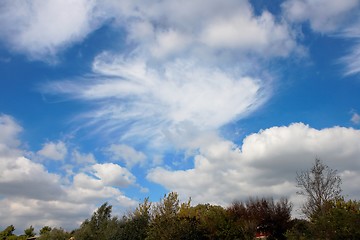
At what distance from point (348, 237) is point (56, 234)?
4555 centimetres

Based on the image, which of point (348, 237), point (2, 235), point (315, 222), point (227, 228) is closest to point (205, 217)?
point (227, 228)

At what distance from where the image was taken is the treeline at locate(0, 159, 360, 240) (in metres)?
27.1

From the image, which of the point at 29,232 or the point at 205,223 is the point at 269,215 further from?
the point at 29,232

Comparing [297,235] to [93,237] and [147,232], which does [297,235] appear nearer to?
[147,232]

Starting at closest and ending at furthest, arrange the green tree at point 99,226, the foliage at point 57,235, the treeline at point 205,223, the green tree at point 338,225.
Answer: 1. the green tree at point 338,225
2. the treeline at point 205,223
3. the green tree at point 99,226
4. the foliage at point 57,235

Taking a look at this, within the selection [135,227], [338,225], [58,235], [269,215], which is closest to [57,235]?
[58,235]

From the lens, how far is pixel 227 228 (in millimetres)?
38781

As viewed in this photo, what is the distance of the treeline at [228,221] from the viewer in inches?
1066

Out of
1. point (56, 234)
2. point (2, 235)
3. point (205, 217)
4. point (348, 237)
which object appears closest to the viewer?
point (348, 237)

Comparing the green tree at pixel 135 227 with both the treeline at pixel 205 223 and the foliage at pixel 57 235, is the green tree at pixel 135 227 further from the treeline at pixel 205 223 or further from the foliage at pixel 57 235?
the foliage at pixel 57 235

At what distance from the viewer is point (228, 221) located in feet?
130

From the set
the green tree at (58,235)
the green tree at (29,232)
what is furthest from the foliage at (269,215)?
the green tree at (29,232)

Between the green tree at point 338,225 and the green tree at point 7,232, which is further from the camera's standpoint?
the green tree at point 7,232

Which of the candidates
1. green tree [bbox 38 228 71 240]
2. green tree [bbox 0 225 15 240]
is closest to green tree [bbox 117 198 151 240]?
green tree [bbox 38 228 71 240]
